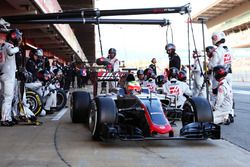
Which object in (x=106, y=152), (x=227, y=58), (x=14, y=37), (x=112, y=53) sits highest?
(x=14, y=37)

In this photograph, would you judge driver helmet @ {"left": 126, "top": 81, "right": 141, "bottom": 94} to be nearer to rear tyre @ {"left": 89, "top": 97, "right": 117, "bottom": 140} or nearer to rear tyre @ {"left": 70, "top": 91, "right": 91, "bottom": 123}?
rear tyre @ {"left": 89, "top": 97, "right": 117, "bottom": 140}

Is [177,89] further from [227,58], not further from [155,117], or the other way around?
[155,117]

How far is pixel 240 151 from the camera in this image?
670 centimetres

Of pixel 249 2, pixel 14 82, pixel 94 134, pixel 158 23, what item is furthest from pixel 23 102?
pixel 249 2

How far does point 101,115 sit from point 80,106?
2.66m

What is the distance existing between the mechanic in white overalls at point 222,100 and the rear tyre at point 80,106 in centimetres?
272

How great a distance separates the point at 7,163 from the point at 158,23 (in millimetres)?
7974

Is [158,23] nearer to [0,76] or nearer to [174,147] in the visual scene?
[0,76]

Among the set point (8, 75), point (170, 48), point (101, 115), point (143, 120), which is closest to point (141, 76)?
point (170, 48)

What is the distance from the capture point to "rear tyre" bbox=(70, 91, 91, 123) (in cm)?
956

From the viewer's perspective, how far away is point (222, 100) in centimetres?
964

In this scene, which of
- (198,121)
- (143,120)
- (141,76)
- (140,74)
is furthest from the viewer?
(141,76)

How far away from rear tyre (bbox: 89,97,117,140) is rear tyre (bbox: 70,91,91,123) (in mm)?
2194

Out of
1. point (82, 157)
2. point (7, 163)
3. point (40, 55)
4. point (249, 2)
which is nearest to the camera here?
point (7, 163)
